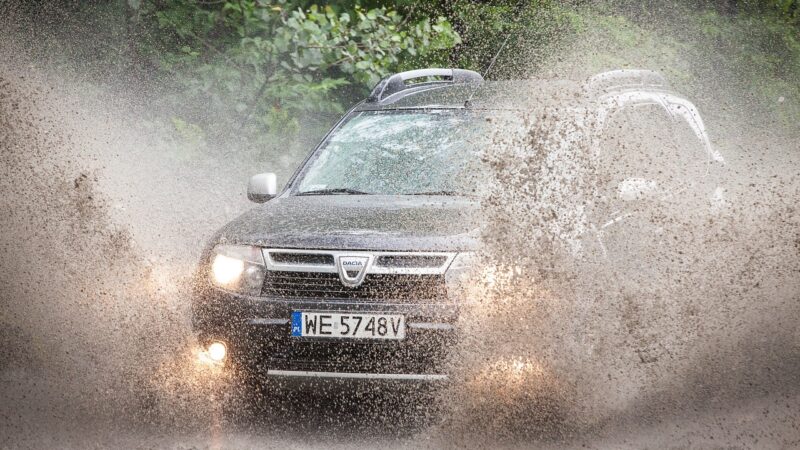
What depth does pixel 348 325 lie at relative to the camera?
4.97 meters

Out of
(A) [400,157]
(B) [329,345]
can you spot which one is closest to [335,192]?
(A) [400,157]

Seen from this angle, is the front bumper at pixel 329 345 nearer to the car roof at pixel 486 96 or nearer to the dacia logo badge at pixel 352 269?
the dacia logo badge at pixel 352 269

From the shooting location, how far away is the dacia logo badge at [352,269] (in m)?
5.02

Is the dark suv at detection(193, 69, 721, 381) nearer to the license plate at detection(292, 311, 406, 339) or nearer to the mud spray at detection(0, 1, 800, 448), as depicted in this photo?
the license plate at detection(292, 311, 406, 339)

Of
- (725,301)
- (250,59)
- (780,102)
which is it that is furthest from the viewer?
(780,102)

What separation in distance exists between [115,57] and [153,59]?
40 centimetres

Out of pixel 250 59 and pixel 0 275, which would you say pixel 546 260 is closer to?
pixel 0 275

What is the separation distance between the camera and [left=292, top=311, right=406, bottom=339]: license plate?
4.92 meters

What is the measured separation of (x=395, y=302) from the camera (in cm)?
496

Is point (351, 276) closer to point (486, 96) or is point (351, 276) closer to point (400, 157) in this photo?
point (400, 157)

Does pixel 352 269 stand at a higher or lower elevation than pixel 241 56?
higher

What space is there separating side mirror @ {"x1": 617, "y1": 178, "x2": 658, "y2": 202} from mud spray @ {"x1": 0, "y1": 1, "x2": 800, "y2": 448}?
11cm

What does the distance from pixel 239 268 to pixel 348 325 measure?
0.67m

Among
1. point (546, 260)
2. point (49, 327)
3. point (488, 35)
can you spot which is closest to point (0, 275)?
point (49, 327)
